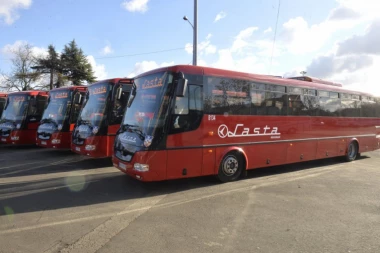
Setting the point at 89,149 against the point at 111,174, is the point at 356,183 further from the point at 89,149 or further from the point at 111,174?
the point at 89,149

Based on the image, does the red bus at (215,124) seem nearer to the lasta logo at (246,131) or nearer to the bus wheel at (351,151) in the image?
the lasta logo at (246,131)

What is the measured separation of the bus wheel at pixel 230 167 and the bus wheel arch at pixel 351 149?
6599 mm

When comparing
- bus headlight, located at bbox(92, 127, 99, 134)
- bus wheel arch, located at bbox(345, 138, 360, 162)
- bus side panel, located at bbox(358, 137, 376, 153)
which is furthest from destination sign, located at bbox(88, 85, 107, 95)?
bus side panel, located at bbox(358, 137, 376, 153)

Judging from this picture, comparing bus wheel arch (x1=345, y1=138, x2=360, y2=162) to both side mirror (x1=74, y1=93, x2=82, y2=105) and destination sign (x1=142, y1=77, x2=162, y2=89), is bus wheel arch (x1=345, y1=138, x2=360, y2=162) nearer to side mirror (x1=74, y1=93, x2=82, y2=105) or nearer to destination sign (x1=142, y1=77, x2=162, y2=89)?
destination sign (x1=142, y1=77, x2=162, y2=89)

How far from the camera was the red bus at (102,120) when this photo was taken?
10.1 meters

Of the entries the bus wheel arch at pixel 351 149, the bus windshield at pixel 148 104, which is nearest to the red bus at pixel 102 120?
the bus windshield at pixel 148 104

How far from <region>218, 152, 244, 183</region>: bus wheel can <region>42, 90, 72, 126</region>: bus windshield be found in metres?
8.01

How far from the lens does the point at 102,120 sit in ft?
33.9

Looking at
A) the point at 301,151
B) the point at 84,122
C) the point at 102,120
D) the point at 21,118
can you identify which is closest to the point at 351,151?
the point at 301,151

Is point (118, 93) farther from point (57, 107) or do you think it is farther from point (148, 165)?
point (57, 107)

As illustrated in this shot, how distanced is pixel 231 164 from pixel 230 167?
0.09 m

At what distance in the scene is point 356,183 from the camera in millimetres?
8680

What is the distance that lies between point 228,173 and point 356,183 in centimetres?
390

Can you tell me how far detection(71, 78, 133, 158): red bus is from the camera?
33.3 feet
